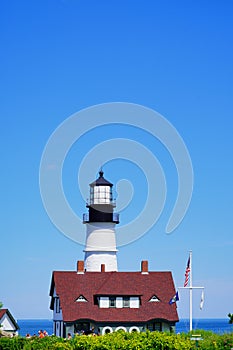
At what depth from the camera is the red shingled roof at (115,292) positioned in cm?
→ 5447

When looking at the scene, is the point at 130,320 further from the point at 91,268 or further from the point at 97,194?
the point at 97,194

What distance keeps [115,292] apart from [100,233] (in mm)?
5067

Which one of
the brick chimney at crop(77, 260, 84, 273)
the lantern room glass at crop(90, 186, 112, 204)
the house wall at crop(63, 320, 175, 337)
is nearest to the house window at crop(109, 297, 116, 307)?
the house wall at crop(63, 320, 175, 337)

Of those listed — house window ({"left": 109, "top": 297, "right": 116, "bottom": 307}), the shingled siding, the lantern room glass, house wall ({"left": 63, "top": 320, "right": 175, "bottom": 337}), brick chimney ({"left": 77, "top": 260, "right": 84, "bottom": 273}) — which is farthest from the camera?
the lantern room glass

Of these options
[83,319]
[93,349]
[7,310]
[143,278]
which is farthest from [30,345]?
[143,278]

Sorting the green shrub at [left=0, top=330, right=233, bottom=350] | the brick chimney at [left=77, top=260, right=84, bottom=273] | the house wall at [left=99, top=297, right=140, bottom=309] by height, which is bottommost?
the green shrub at [left=0, top=330, right=233, bottom=350]

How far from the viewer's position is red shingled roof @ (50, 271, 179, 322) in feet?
179

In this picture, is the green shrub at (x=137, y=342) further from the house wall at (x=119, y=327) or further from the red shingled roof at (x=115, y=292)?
the red shingled roof at (x=115, y=292)

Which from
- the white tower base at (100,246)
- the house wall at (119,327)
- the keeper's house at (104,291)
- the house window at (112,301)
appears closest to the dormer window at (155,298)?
the keeper's house at (104,291)

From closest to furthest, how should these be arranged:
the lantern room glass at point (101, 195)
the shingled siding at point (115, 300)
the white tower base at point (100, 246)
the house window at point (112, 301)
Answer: the shingled siding at point (115, 300) < the house window at point (112, 301) < the white tower base at point (100, 246) < the lantern room glass at point (101, 195)

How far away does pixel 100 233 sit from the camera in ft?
192

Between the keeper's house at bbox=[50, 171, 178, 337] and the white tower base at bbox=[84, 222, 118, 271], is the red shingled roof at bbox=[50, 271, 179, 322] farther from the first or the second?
the white tower base at bbox=[84, 222, 118, 271]

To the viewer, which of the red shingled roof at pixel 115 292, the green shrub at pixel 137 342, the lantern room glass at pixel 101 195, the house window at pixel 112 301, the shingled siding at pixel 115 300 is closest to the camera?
the green shrub at pixel 137 342

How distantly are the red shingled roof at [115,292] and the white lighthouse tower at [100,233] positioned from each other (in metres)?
1.47
